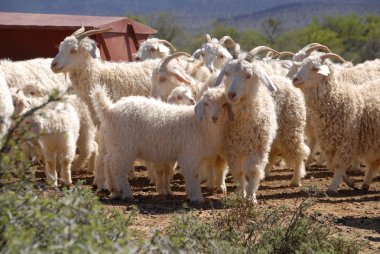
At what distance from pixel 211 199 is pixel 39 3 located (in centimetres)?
12591

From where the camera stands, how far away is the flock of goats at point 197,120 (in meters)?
8.82

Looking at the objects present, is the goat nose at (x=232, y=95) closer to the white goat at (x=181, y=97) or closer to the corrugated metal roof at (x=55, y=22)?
the white goat at (x=181, y=97)

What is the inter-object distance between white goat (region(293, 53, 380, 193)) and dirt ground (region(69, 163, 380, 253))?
48 cm

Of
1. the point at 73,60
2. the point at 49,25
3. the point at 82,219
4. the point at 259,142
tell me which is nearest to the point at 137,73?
the point at 73,60

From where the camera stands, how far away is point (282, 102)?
396 inches

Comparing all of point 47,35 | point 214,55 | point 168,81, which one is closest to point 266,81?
point 168,81

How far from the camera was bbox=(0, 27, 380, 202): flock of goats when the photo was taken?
882cm

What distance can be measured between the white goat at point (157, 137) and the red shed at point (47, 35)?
20.1 feet

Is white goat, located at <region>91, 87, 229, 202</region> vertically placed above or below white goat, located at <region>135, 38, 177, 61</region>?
below

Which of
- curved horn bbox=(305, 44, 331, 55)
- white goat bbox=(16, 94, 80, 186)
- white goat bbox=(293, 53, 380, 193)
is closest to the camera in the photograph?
white goat bbox=(16, 94, 80, 186)

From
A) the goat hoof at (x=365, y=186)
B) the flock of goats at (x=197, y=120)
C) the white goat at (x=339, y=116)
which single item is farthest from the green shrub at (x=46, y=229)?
the goat hoof at (x=365, y=186)

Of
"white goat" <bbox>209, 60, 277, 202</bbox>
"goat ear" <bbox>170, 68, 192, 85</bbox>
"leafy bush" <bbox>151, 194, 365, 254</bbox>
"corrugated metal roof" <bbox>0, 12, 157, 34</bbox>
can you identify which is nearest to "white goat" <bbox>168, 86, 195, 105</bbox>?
"goat ear" <bbox>170, 68, 192, 85</bbox>

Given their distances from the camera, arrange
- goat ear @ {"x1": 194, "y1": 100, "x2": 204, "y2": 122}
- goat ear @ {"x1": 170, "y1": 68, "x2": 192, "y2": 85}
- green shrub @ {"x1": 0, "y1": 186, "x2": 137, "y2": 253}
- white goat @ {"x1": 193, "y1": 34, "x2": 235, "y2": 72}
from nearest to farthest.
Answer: green shrub @ {"x1": 0, "y1": 186, "x2": 137, "y2": 253}
goat ear @ {"x1": 194, "y1": 100, "x2": 204, "y2": 122}
goat ear @ {"x1": 170, "y1": 68, "x2": 192, "y2": 85}
white goat @ {"x1": 193, "y1": 34, "x2": 235, "y2": 72}

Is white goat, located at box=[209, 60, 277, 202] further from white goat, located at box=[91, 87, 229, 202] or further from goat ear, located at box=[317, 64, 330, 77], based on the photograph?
goat ear, located at box=[317, 64, 330, 77]
